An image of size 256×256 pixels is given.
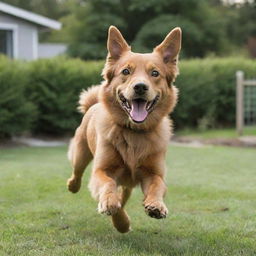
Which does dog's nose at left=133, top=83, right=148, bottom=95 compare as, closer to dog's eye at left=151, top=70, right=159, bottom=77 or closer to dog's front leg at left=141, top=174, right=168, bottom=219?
dog's eye at left=151, top=70, right=159, bottom=77

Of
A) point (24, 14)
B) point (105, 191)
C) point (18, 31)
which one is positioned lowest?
point (105, 191)

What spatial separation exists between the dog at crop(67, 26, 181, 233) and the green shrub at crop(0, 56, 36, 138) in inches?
371

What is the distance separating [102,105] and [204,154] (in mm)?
8317

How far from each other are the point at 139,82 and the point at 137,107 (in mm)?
287

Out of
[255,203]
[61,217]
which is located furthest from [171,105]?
[255,203]

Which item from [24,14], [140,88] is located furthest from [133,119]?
[24,14]

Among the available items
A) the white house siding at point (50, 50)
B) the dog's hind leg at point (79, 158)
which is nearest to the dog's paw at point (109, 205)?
the dog's hind leg at point (79, 158)

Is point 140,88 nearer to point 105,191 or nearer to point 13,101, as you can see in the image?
point 105,191

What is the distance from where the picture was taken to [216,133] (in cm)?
1888

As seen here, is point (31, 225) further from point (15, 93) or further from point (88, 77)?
point (88, 77)

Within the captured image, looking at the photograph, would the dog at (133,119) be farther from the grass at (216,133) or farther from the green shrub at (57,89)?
the grass at (216,133)

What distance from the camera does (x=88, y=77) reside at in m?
16.9

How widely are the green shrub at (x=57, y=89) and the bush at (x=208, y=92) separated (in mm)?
3520

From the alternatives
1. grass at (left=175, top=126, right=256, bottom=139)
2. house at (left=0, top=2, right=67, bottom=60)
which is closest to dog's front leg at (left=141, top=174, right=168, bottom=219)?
grass at (left=175, top=126, right=256, bottom=139)
